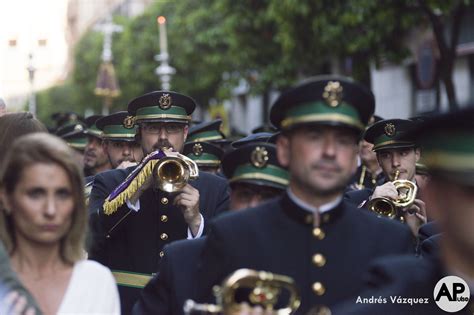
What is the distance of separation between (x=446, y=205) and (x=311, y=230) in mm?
1158

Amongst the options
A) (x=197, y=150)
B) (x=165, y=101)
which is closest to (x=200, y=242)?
(x=165, y=101)

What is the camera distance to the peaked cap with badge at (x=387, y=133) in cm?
924

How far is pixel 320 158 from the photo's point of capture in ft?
16.5

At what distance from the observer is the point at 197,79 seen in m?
41.7

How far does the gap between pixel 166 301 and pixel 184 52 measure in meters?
33.4

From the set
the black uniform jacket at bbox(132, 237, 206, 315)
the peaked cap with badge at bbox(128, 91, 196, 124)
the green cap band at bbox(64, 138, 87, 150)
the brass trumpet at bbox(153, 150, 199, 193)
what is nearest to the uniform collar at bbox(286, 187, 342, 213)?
the black uniform jacket at bbox(132, 237, 206, 315)

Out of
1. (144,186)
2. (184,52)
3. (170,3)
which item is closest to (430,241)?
(144,186)

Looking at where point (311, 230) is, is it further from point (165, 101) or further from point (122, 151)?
point (122, 151)

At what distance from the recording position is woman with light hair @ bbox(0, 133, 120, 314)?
509cm

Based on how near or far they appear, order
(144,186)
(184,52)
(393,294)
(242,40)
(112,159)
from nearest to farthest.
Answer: (393,294) → (144,186) → (112,159) → (242,40) → (184,52)

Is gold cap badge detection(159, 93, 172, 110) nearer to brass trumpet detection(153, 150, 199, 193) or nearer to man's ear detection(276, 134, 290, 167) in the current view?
brass trumpet detection(153, 150, 199, 193)

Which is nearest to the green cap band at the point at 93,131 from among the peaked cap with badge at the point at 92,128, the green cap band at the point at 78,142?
the peaked cap with badge at the point at 92,128

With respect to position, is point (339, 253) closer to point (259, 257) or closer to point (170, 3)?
point (259, 257)

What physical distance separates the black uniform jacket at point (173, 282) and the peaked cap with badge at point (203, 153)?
3785 millimetres
